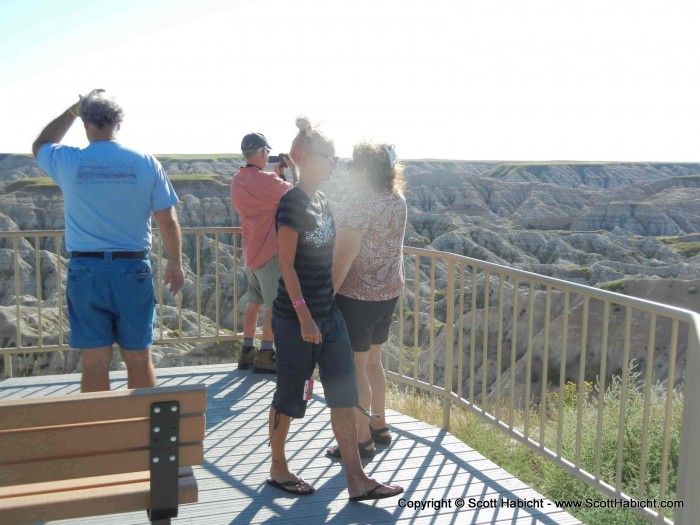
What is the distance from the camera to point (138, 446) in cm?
215

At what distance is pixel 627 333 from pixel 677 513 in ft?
2.43

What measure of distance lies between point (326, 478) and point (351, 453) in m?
0.48

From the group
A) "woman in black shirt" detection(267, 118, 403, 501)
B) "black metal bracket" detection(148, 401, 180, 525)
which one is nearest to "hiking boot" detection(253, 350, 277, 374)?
"woman in black shirt" detection(267, 118, 403, 501)

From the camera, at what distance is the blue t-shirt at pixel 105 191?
10.5ft

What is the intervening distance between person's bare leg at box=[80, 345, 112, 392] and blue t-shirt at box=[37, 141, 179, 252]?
1.53 ft

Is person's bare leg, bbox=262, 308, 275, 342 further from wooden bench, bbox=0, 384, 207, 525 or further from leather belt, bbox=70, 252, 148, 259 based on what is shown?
wooden bench, bbox=0, 384, 207, 525

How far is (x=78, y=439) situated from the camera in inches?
80.7

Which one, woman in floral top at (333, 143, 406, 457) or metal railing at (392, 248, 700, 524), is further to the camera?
woman in floral top at (333, 143, 406, 457)

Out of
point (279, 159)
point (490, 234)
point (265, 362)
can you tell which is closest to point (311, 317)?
point (279, 159)

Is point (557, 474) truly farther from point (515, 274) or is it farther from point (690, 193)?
point (690, 193)

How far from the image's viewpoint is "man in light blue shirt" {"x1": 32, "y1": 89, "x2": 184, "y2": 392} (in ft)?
10.5

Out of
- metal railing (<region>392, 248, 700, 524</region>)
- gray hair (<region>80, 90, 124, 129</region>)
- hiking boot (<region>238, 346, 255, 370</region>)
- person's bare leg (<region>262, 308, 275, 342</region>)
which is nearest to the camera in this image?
metal railing (<region>392, 248, 700, 524</region>)

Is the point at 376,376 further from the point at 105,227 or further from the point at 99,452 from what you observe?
the point at 99,452

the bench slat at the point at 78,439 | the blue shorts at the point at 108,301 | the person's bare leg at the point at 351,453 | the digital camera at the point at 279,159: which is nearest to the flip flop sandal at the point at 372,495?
the person's bare leg at the point at 351,453
